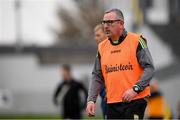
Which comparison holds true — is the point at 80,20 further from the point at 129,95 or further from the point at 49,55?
the point at 129,95

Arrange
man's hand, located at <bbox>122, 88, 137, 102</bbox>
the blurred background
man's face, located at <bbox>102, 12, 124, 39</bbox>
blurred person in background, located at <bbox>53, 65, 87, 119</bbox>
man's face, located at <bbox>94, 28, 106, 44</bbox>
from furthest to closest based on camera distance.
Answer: the blurred background < blurred person in background, located at <bbox>53, 65, 87, 119</bbox> < man's face, located at <bbox>94, 28, 106, 44</bbox> < man's face, located at <bbox>102, 12, 124, 39</bbox> < man's hand, located at <bbox>122, 88, 137, 102</bbox>

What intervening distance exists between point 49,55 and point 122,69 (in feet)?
92.2

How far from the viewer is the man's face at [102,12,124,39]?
922cm

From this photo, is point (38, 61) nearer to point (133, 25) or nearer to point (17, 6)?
point (17, 6)

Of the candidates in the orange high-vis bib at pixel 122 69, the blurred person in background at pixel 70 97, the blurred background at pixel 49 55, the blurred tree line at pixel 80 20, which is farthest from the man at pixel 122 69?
the blurred tree line at pixel 80 20

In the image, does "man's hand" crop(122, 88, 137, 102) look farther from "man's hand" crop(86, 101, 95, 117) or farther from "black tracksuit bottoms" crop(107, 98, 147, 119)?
"man's hand" crop(86, 101, 95, 117)

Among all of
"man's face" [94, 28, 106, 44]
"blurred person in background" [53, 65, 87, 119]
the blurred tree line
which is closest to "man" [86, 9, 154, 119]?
"man's face" [94, 28, 106, 44]

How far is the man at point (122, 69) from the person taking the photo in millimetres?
9227

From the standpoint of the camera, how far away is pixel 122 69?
9.32m

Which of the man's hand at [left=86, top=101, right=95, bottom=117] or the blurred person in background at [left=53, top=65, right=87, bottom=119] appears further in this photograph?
the blurred person in background at [left=53, top=65, right=87, bottom=119]

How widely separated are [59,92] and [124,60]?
373 inches

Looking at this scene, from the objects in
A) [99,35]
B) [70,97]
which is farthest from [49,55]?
[99,35]

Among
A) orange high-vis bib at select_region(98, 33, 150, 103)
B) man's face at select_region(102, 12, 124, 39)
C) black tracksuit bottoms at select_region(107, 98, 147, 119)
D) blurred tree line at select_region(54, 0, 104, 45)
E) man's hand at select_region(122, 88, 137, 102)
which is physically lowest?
black tracksuit bottoms at select_region(107, 98, 147, 119)

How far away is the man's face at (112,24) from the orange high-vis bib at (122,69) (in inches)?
7.7
